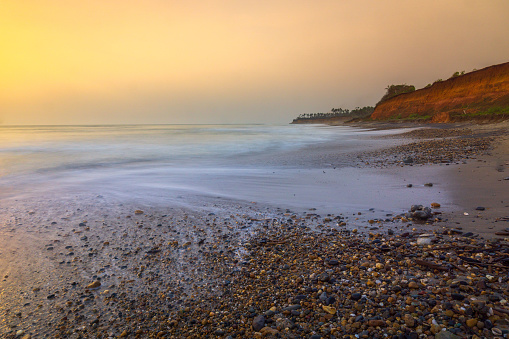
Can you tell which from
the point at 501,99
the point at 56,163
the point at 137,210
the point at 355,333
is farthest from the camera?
the point at 501,99

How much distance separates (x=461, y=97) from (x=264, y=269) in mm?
49799

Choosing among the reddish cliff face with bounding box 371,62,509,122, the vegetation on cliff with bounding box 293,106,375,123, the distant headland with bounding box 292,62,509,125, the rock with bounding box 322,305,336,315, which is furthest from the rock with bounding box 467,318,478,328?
the vegetation on cliff with bounding box 293,106,375,123

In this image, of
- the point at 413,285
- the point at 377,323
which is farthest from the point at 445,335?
the point at 413,285

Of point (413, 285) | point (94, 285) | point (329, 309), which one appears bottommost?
point (94, 285)

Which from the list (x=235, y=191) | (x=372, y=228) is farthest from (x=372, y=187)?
(x=235, y=191)

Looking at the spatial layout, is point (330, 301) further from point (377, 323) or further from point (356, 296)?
point (377, 323)

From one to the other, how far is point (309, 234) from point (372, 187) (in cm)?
336

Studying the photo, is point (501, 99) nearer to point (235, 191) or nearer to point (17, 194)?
point (235, 191)

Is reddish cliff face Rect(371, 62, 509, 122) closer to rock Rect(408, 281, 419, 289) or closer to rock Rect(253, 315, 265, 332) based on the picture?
rock Rect(408, 281, 419, 289)

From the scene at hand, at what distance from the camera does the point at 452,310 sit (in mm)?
1997

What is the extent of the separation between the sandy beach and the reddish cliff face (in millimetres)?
34509

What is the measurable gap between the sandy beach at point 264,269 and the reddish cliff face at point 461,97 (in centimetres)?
3451

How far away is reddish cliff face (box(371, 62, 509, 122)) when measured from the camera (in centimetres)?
3378

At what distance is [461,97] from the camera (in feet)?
133
